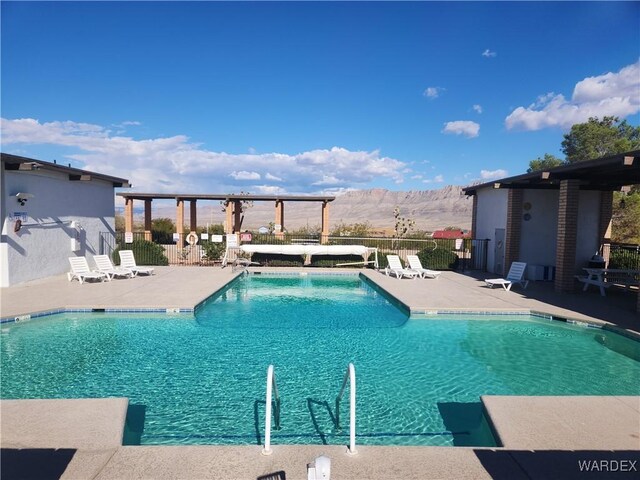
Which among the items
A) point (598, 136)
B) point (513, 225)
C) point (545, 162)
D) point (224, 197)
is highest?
point (598, 136)

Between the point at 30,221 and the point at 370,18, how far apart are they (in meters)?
14.5

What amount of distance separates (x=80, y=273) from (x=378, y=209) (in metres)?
101

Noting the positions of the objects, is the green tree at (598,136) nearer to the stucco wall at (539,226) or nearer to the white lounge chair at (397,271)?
the stucco wall at (539,226)

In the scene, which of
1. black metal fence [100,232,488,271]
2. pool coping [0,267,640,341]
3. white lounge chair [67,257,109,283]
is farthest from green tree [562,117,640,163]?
white lounge chair [67,257,109,283]

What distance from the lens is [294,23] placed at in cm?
1759

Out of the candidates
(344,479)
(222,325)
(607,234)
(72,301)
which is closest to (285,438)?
(344,479)

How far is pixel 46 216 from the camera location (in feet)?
42.9

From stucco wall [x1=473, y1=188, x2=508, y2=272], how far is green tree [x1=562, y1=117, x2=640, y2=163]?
17586 millimetres

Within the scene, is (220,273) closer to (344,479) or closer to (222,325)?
(222,325)

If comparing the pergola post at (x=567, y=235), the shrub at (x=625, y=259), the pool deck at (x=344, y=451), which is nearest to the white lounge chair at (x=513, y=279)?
the pergola post at (x=567, y=235)

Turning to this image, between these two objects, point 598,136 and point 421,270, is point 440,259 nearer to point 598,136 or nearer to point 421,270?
point 421,270

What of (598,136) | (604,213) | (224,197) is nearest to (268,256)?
(224,197)

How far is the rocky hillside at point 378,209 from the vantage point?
297 feet

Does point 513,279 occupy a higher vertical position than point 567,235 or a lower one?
lower
